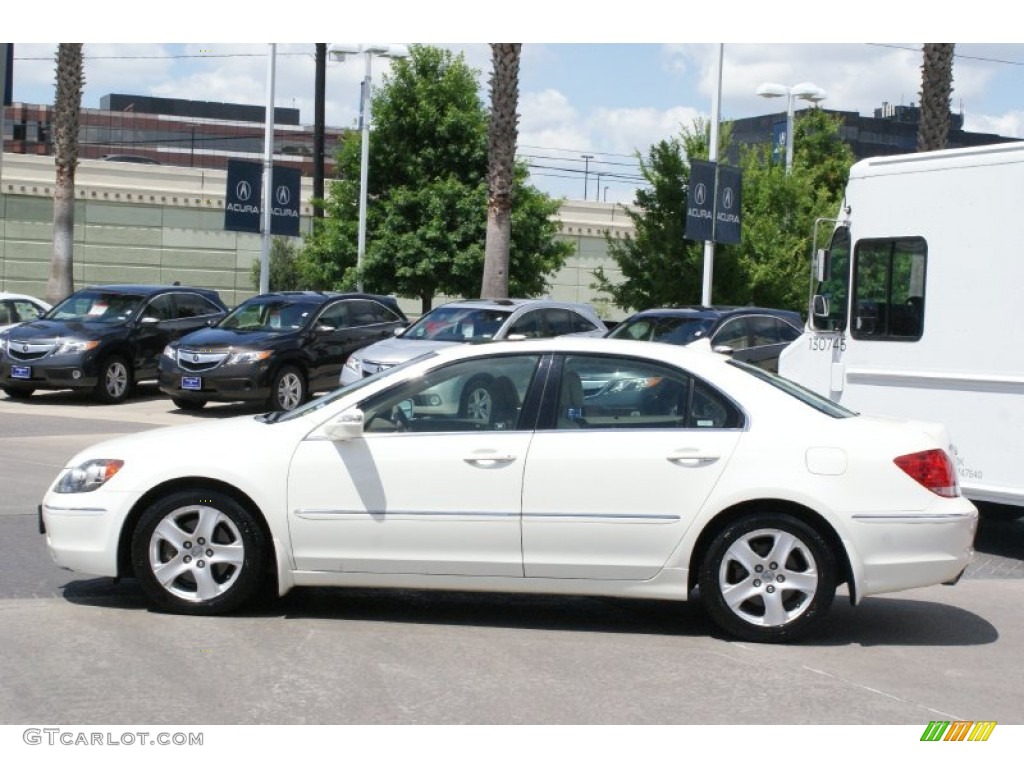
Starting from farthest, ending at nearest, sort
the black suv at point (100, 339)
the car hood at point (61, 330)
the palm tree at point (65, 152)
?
1. the palm tree at point (65, 152)
2. the car hood at point (61, 330)
3. the black suv at point (100, 339)

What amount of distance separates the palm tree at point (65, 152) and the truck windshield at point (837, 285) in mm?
20375

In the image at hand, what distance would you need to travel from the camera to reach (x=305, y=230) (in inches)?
1612

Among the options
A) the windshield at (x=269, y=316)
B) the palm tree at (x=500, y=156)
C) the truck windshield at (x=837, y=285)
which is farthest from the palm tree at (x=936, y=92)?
the truck windshield at (x=837, y=285)

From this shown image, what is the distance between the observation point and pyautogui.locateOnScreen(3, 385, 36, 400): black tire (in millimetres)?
20562

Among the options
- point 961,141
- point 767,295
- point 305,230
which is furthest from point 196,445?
point 961,141

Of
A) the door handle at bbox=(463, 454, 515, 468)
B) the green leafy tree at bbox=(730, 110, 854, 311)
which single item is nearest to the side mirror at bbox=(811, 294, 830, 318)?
the door handle at bbox=(463, 454, 515, 468)

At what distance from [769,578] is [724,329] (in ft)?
37.3

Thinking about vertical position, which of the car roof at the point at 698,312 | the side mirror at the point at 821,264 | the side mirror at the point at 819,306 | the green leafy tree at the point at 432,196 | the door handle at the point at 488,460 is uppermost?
the green leafy tree at the point at 432,196

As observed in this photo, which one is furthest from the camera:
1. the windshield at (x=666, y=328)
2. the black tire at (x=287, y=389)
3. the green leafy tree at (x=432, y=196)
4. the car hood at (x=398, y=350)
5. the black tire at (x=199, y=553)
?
the green leafy tree at (x=432, y=196)

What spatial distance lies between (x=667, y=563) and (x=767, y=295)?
24.0 m

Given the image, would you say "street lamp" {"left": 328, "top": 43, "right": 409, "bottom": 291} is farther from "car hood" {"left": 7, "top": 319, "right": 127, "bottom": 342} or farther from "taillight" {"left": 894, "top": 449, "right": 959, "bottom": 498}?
"taillight" {"left": 894, "top": 449, "right": 959, "bottom": 498}

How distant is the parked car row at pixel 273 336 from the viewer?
59.9ft

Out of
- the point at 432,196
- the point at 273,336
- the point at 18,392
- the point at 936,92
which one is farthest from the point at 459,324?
the point at 432,196

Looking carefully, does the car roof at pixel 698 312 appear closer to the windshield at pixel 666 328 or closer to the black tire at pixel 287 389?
the windshield at pixel 666 328
